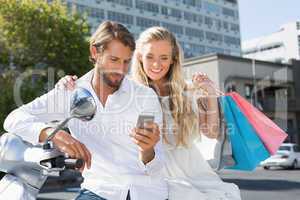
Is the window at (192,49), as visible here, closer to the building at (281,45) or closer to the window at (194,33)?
the window at (194,33)

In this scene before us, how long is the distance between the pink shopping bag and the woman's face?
23.4 inches

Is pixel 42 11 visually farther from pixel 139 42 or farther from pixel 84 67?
pixel 139 42

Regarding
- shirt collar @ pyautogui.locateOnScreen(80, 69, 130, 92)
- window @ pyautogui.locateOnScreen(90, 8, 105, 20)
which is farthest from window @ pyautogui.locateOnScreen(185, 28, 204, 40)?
shirt collar @ pyautogui.locateOnScreen(80, 69, 130, 92)

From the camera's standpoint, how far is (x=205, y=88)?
10.2 ft

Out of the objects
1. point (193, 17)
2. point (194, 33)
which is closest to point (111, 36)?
point (194, 33)

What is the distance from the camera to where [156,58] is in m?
2.97

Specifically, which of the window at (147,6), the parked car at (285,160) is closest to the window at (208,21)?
the window at (147,6)

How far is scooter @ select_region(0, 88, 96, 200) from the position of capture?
2031mm

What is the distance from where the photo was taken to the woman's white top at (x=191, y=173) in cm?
287

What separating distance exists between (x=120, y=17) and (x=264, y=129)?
5398 centimetres

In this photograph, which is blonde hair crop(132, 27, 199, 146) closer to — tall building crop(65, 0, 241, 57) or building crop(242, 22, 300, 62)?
tall building crop(65, 0, 241, 57)

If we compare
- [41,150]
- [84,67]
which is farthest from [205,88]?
[84,67]

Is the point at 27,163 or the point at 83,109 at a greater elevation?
the point at 83,109

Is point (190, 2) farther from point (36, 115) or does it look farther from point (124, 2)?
point (36, 115)
